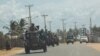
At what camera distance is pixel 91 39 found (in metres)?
115

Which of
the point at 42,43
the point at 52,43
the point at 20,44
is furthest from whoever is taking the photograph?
the point at 20,44

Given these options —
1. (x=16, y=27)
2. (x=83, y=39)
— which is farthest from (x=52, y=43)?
(x=16, y=27)

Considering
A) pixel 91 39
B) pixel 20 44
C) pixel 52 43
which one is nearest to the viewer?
pixel 52 43

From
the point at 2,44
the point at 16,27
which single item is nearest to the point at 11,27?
the point at 16,27

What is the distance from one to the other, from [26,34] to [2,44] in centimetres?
3040

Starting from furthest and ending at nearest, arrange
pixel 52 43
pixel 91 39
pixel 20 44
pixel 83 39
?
pixel 91 39
pixel 83 39
pixel 20 44
pixel 52 43

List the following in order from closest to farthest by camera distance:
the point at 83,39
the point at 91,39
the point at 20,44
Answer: the point at 20,44 → the point at 83,39 → the point at 91,39

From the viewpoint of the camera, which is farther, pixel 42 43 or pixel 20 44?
pixel 20 44

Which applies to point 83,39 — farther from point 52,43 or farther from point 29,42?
point 29,42

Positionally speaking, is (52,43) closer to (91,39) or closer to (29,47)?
(29,47)

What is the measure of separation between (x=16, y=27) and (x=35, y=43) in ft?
213

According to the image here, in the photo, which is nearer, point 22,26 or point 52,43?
point 52,43

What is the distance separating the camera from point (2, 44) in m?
73.6

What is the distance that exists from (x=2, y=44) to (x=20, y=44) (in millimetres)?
18262
